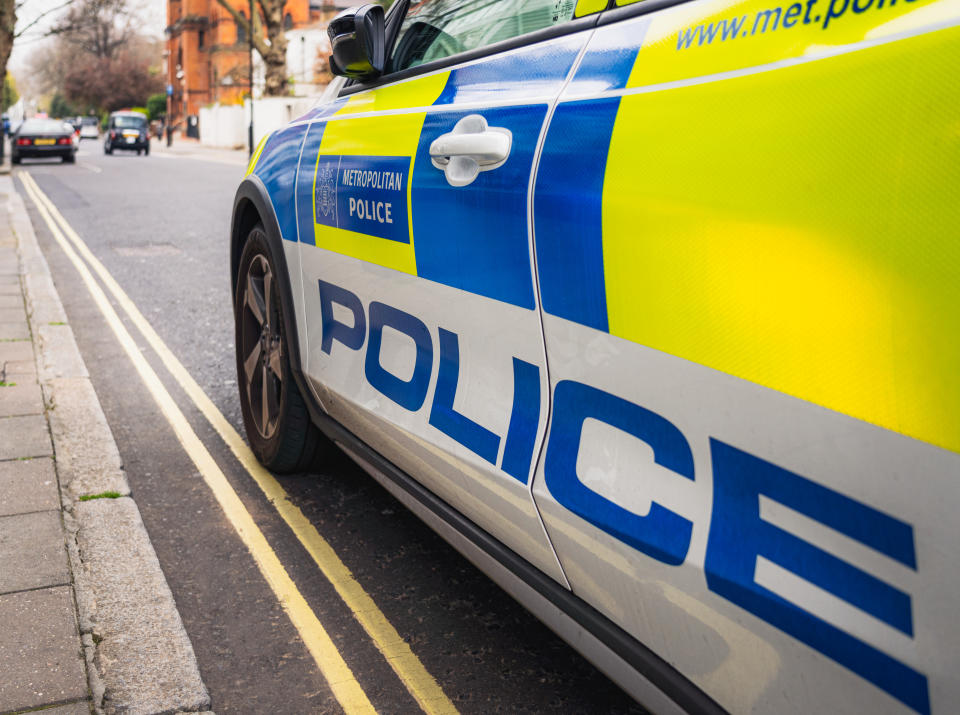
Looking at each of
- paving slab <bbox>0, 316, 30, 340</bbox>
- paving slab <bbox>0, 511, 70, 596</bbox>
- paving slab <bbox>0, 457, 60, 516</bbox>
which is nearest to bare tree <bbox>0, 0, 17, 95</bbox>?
paving slab <bbox>0, 316, 30, 340</bbox>

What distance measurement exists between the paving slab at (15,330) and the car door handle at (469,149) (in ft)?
15.3

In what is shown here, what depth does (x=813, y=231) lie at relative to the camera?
1.24 meters

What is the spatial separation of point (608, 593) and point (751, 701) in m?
0.36

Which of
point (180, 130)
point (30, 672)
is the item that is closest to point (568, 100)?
point (30, 672)

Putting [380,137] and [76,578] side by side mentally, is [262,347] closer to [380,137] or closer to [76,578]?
[76,578]

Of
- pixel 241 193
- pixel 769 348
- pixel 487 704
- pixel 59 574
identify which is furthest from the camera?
pixel 241 193

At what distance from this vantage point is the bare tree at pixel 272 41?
4203cm

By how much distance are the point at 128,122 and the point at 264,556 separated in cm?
4229

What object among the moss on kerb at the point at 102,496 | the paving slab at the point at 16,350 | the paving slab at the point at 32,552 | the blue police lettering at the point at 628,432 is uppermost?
the blue police lettering at the point at 628,432

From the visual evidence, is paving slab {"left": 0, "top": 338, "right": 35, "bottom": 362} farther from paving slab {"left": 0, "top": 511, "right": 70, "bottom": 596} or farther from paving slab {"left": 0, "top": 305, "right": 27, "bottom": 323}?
paving slab {"left": 0, "top": 511, "right": 70, "bottom": 596}

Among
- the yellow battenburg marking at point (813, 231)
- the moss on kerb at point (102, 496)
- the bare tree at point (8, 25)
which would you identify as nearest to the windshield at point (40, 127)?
the bare tree at point (8, 25)

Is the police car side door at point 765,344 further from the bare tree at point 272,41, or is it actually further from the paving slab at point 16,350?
the bare tree at point 272,41

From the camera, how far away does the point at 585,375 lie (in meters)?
1.68

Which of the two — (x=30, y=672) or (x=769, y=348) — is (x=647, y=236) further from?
(x=30, y=672)
